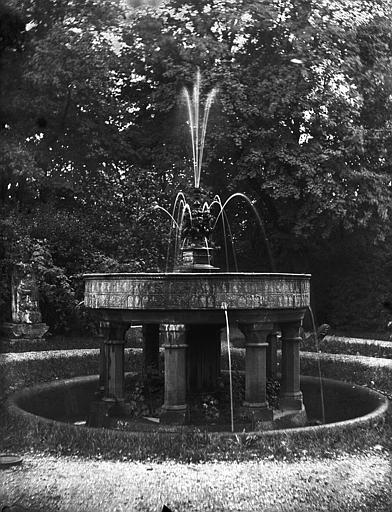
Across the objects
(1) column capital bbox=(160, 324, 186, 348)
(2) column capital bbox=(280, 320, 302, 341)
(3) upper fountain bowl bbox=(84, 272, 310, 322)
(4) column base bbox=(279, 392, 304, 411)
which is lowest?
(4) column base bbox=(279, 392, 304, 411)

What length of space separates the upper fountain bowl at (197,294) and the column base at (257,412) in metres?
1.12

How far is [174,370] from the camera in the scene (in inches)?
311

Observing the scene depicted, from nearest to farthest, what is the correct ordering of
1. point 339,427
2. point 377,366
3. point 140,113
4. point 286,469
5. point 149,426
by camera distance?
point 286,469, point 339,427, point 149,426, point 377,366, point 140,113

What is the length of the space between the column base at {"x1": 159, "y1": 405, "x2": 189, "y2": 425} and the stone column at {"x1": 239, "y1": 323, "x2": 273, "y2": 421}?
0.84m

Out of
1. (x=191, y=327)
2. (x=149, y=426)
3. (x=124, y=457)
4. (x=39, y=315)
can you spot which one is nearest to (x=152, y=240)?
(x=39, y=315)

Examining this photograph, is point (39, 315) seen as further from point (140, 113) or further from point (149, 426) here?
point (149, 426)

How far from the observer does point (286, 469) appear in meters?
6.20

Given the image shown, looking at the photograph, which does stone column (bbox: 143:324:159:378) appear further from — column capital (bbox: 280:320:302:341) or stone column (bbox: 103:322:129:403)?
column capital (bbox: 280:320:302:341)

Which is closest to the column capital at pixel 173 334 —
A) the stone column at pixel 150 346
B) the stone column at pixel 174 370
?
the stone column at pixel 174 370

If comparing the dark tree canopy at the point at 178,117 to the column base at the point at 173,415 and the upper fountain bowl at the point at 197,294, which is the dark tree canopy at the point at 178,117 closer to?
the upper fountain bowl at the point at 197,294

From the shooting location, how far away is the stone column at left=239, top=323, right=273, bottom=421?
8.13m

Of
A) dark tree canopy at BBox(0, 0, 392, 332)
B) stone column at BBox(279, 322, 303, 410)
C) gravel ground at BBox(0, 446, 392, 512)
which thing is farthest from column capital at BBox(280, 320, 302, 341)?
dark tree canopy at BBox(0, 0, 392, 332)

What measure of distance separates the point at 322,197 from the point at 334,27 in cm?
532

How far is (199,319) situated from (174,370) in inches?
27.6
